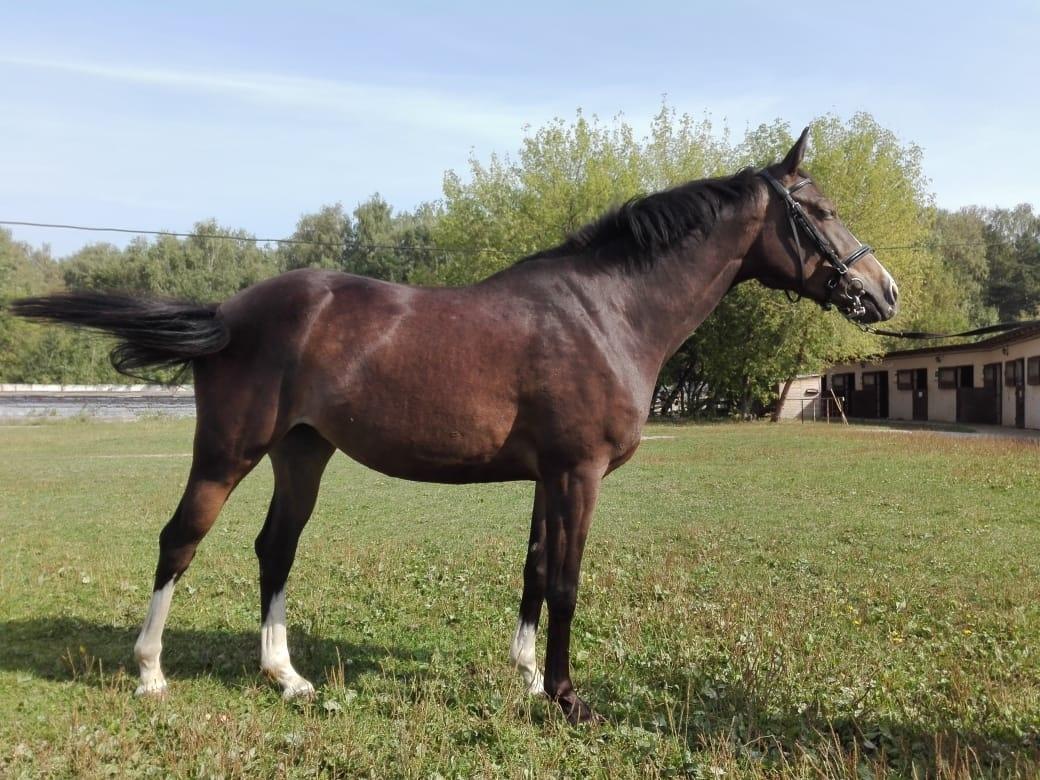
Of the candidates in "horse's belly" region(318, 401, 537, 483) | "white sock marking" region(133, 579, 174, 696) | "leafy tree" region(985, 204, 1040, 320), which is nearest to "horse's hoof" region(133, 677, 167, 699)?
"white sock marking" region(133, 579, 174, 696)

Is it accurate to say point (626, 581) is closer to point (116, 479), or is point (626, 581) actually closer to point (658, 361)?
point (658, 361)

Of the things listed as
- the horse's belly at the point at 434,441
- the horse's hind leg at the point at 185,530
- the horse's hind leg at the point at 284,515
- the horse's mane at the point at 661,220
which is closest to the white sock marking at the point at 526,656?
the horse's belly at the point at 434,441

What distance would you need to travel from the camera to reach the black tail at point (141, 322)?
3.96 meters

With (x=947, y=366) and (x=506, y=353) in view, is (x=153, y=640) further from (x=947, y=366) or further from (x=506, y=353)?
(x=947, y=366)

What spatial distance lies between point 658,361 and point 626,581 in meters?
2.84

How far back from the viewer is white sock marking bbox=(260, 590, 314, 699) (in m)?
4.07

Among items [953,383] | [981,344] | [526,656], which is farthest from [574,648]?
[953,383]

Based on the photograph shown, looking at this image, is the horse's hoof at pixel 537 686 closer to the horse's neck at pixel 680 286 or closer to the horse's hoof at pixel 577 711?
the horse's hoof at pixel 577 711

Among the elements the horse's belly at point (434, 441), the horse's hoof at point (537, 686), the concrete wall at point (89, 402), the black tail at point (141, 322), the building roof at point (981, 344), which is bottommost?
the horse's hoof at point (537, 686)

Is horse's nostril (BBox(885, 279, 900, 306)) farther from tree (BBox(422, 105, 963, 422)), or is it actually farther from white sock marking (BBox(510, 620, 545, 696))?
tree (BBox(422, 105, 963, 422))

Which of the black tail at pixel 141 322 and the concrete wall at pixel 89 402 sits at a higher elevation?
the black tail at pixel 141 322

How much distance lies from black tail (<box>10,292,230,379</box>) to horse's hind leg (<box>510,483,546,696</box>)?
1984mm

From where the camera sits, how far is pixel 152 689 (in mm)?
4012

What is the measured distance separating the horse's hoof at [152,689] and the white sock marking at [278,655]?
0.53 metres
